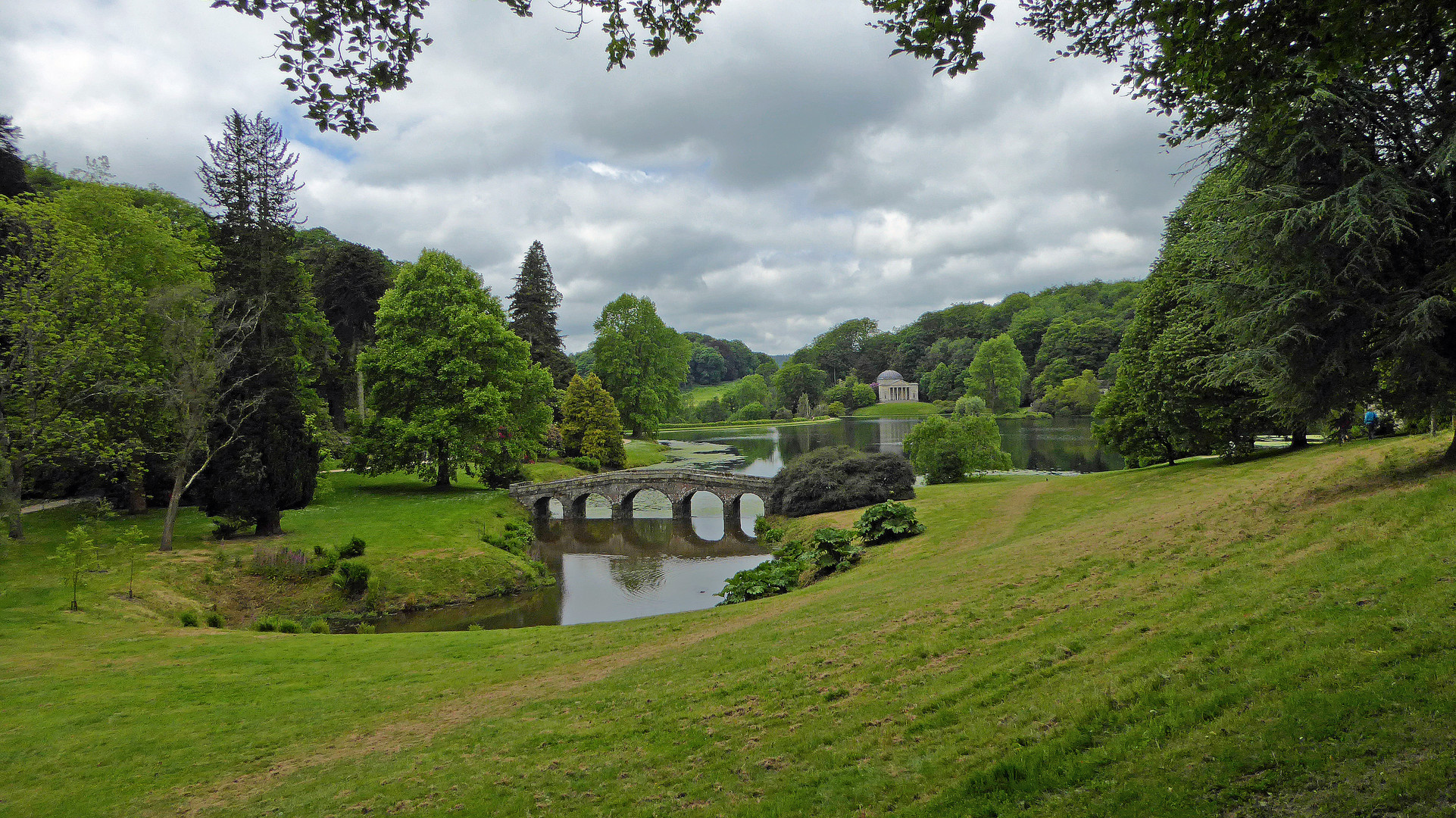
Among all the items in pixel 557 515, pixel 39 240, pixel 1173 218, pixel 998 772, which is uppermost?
pixel 1173 218

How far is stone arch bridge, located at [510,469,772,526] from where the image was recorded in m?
40.7

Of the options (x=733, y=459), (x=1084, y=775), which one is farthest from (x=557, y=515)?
(x=1084, y=775)

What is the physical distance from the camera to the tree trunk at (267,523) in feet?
84.4

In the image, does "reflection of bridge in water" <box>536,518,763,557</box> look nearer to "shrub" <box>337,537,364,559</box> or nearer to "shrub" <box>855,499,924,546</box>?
"shrub" <box>855,499,924,546</box>

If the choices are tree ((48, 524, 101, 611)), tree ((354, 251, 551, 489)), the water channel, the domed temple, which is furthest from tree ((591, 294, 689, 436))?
the domed temple

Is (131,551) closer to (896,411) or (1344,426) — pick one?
(1344,426)

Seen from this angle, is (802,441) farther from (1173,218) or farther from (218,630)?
(218,630)

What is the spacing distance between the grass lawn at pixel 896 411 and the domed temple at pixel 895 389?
14.3 ft

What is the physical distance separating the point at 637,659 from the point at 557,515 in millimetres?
33964

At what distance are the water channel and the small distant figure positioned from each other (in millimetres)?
15763

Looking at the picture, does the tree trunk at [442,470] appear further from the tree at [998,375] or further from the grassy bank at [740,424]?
the tree at [998,375]

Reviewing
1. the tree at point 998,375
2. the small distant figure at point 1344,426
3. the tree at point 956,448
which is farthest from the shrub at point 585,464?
the tree at point 998,375

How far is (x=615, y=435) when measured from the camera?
5647 centimetres

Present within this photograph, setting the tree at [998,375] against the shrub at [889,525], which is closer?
the shrub at [889,525]
